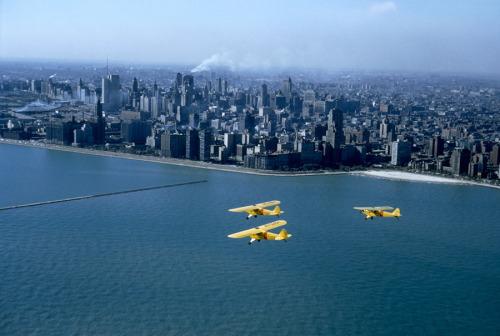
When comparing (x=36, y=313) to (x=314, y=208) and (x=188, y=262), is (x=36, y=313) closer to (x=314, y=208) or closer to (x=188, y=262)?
(x=188, y=262)

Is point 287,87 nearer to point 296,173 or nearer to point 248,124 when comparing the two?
point 248,124

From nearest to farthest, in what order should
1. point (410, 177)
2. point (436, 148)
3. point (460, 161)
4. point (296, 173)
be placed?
point (410, 177)
point (296, 173)
point (460, 161)
point (436, 148)

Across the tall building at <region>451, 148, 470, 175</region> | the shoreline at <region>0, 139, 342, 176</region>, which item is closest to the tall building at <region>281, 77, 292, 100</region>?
the shoreline at <region>0, 139, 342, 176</region>

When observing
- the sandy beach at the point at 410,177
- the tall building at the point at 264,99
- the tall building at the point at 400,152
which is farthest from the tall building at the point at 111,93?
the sandy beach at the point at 410,177

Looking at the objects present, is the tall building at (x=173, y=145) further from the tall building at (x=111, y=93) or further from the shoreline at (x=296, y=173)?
the tall building at (x=111, y=93)

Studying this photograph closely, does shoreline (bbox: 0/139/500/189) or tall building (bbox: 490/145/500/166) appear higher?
tall building (bbox: 490/145/500/166)

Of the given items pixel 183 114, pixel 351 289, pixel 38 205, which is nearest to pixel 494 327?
pixel 351 289

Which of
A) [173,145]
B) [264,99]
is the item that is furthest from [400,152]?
[264,99]

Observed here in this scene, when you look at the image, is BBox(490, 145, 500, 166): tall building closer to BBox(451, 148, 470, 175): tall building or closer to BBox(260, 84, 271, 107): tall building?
BBox(451, 148, 470, 175): tall building
